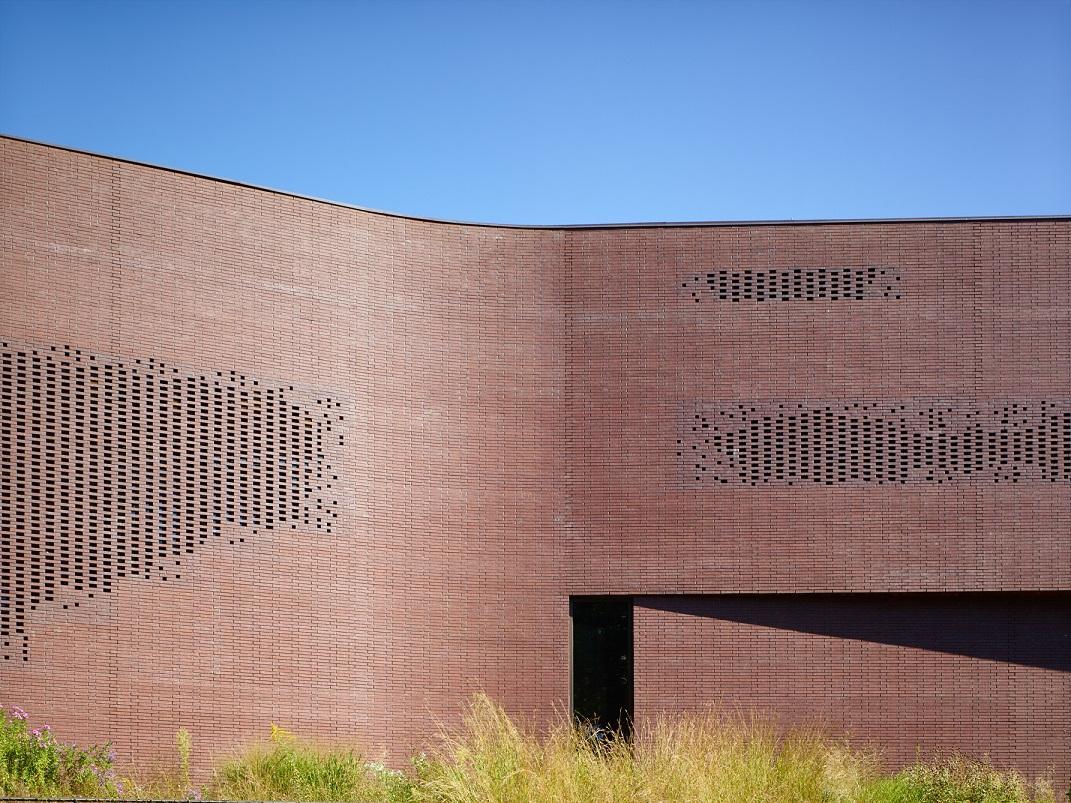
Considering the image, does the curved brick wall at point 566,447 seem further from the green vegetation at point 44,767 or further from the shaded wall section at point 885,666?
the green vegetation at point 44,767

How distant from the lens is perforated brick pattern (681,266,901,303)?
19.6 meters

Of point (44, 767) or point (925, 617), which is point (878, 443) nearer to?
point (925, 617)

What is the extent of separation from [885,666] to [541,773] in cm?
969

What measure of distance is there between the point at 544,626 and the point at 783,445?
4.46m

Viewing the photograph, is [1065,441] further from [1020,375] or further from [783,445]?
[783,445]

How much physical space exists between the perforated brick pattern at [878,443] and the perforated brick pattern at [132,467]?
5649 millimetres

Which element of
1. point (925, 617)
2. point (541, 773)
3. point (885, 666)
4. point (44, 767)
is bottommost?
point (44, 767)

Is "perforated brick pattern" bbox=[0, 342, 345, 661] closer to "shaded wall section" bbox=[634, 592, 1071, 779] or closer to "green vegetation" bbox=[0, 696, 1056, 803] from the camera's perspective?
"green vegetation" bbox=[0, 696, 1056, 803]

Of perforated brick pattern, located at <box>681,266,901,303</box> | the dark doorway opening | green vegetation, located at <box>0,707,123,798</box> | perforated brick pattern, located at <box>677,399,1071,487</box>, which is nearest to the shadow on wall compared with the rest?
the dark doorway opening

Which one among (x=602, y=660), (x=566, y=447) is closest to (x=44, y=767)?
(x=602, y=660)

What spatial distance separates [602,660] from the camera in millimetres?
19422

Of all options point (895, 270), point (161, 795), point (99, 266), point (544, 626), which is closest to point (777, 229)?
point (895, 270)

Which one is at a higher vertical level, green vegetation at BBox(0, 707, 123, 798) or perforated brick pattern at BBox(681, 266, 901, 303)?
perforated brick pattern at BBox(681, 266, 901, 303)

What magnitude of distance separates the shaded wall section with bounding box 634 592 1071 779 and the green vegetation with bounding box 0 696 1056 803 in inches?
16.1
